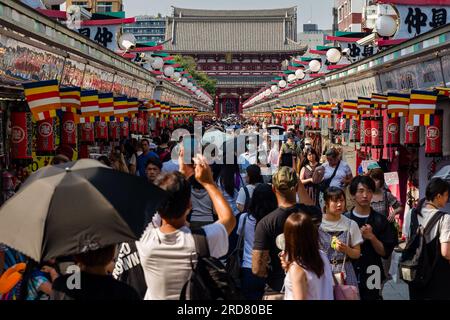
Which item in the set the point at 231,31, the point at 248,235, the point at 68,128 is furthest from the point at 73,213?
the point at 231,31

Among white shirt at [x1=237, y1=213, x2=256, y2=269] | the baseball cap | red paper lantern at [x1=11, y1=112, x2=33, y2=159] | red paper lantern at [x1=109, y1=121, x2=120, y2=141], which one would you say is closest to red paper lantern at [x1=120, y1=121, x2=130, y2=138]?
red paper lantern at [x1=109, y1=121, x2=120, y2=141]

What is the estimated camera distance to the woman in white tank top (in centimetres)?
416

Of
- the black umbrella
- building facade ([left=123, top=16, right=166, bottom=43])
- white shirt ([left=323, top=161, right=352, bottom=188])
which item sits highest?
building facade ([left=123, top=16, right=166, bottom=43])

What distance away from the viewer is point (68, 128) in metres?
11.9

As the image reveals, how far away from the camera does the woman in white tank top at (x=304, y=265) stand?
416cm

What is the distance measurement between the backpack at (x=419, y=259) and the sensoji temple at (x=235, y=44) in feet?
282

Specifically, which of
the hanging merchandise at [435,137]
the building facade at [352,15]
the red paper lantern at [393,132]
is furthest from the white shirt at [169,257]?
the building facade at [352,15]

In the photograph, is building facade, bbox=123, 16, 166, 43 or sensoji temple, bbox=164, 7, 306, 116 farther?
building facade, bbox=123, 16, 166, 43

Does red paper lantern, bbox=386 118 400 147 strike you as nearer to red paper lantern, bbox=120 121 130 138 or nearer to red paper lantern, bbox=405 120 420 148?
red paper lantern, bbox=405 120 420 148

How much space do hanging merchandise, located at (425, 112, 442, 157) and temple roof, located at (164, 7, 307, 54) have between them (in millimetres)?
83425

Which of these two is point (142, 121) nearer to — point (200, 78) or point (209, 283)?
point (209, 283)

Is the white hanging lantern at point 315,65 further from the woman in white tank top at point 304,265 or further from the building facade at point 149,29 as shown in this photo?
the building facade at point 149,29
